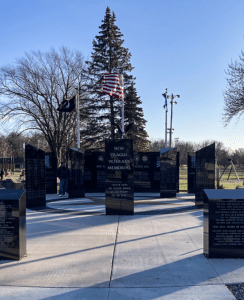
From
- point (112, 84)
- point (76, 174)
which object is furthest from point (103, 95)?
point (76, 174)

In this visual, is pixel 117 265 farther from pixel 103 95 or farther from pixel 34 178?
pixel 103 95

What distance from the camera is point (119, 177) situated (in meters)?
9.55

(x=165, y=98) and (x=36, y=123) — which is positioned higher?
(x=165, y=98)

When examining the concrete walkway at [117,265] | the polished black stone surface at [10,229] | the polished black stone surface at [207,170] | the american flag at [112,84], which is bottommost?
the concrete walkway at [117,265]

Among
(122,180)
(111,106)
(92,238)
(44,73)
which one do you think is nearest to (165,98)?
(111,106)

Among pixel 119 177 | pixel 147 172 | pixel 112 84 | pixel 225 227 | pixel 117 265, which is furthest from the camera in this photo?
→ pixel 112 84

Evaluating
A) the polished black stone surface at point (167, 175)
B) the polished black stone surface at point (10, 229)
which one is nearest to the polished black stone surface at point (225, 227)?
the polished black stone surface at point (10, 229)

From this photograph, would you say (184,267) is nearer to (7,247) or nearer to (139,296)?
(139,296)

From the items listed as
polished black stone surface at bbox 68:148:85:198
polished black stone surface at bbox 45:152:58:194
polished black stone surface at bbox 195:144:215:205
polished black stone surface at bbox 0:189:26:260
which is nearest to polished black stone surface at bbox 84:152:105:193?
polished black stone surface at bbox 45:152:58:194

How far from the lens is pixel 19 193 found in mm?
5469

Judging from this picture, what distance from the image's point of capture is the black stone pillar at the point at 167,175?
14.1m

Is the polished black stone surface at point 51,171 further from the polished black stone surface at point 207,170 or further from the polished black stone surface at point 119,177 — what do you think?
the polished black stone surface at point 207,170

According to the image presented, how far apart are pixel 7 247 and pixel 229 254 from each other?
421cm

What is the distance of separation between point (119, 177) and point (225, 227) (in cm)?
476
